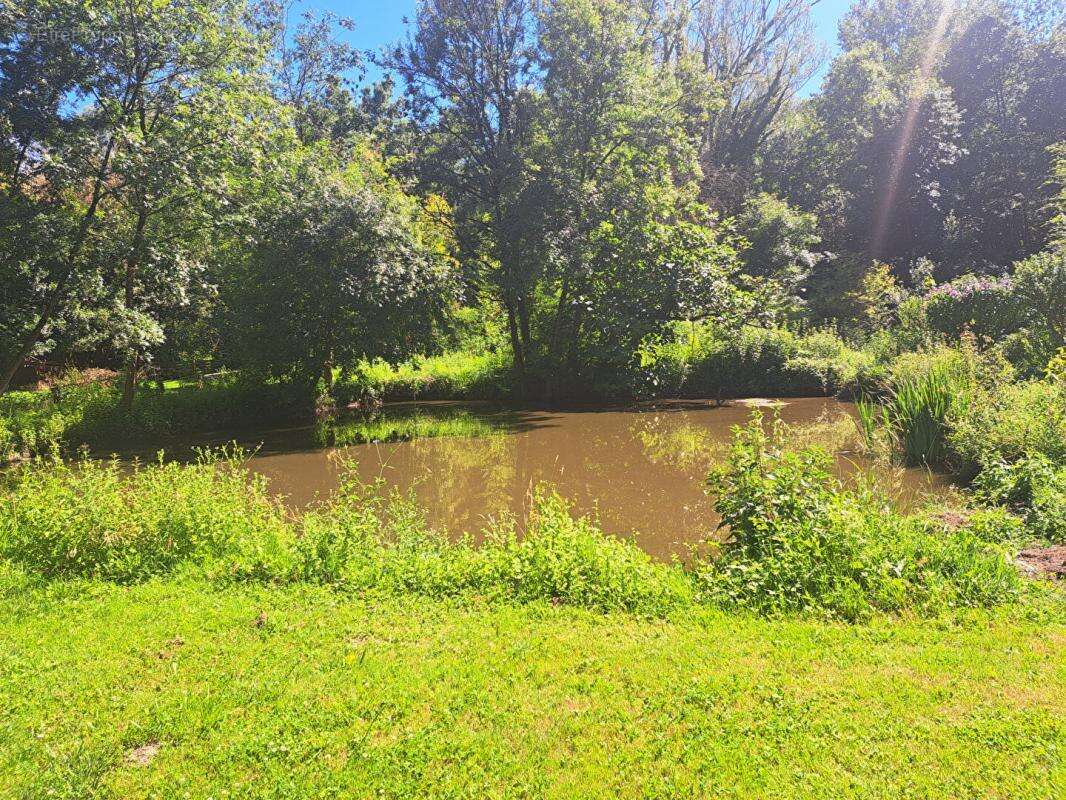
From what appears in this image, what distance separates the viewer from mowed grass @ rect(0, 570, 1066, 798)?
3.07m

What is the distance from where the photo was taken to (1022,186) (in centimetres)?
3003

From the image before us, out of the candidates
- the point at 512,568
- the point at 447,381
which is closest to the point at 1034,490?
the point at 512,568

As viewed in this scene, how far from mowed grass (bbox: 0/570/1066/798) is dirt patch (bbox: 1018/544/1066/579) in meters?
0.81

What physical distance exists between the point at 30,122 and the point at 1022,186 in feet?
123

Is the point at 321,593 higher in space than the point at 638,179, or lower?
lower

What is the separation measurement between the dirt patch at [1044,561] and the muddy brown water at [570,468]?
227 centimetres

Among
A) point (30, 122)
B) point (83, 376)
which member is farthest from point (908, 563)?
point (83, 376)

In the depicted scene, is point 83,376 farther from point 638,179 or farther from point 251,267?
point 638,179

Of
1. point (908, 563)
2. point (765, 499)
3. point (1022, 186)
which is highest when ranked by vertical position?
point (1022, 186)

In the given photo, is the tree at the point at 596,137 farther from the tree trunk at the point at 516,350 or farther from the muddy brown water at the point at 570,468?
the muddy brown water at the point at 570,468

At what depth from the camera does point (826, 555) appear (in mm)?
5215

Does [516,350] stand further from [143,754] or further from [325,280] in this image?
[143,754]

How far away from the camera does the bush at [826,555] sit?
16.0 feet

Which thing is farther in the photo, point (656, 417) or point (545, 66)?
point (545, 66)
